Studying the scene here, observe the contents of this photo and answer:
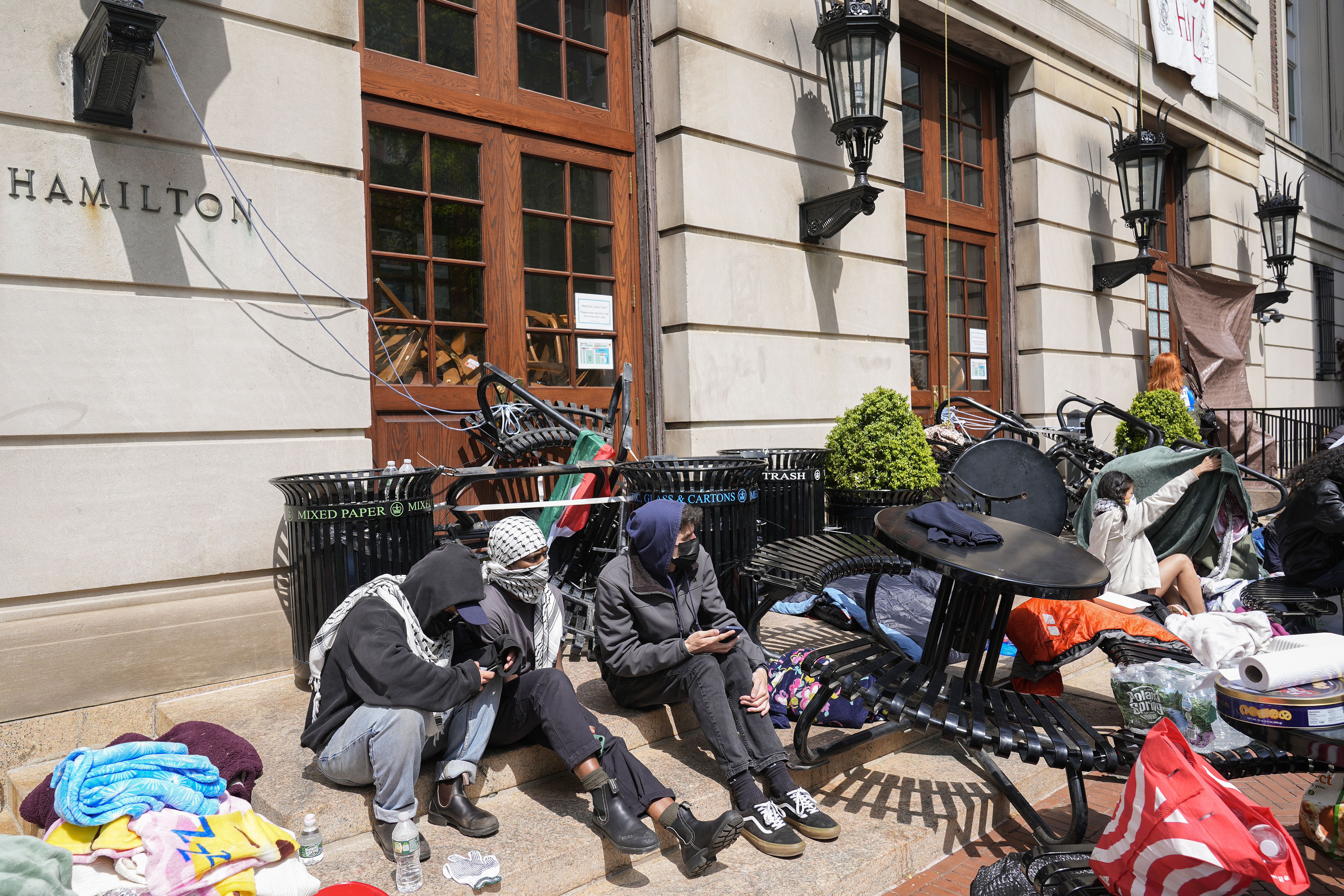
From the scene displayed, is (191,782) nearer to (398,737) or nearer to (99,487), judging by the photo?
(398,737)

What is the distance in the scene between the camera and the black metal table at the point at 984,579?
335cm

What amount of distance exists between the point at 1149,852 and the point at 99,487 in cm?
474

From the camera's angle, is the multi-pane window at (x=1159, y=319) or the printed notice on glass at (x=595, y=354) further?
the multi-pane window at (x=1159, y=319)

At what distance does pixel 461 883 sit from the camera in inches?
113

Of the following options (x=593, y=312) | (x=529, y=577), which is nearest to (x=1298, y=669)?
(x=529, y=577)

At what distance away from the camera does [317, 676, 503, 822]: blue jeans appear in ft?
9.97

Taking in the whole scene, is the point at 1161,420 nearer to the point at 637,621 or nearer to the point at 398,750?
the point at 637,621

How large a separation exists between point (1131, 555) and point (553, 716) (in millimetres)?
4655

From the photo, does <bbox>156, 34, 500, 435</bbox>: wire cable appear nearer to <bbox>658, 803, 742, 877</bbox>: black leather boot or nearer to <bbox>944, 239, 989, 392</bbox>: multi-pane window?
<bbox>658, 803, 742, 877</bbox>: black leather boot

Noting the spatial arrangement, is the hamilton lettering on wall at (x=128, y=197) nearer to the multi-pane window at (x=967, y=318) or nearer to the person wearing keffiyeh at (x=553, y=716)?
the person wearing keffiyeh at (x=553, y=716)

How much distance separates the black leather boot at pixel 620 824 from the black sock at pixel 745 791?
424mm

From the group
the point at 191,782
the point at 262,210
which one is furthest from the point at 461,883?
the point at 262,210

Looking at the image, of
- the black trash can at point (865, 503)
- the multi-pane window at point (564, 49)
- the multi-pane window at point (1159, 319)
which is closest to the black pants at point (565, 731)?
the black trash can at point (865, 503)

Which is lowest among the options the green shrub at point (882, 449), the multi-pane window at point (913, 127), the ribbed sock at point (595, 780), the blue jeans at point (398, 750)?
the ribbed sock at point (595, 780)
